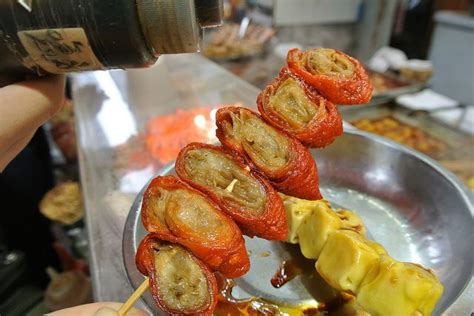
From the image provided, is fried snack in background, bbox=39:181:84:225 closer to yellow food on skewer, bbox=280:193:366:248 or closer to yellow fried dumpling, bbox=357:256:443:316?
yellow food on skewer, bbox=280:193:366:248

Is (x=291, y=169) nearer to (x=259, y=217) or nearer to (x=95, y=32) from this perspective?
(x=259, y=217)

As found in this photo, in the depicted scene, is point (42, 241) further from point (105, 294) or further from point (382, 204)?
point (382, 204)

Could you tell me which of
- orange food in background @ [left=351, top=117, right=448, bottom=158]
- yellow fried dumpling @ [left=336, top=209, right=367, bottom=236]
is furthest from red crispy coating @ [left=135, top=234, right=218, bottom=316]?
orange food in background @ [left=351, top=117, right=448, bottom=158]

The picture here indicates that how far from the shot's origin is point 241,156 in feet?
3.97

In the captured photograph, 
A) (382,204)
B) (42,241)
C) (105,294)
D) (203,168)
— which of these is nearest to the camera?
(203,168)

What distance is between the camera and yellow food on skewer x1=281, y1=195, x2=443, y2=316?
3.62 feet

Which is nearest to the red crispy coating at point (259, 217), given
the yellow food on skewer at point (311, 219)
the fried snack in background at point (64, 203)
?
the yellow food on skewer at point (311, 219)

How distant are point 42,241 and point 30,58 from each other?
8.74 ft

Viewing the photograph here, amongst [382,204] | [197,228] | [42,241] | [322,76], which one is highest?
[322,76]

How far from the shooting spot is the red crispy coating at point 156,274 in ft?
3.26

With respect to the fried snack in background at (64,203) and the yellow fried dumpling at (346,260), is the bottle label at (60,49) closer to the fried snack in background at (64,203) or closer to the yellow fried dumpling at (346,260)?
the yellow fried dumpling at (346,260)

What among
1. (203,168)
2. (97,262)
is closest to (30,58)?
(203,168)

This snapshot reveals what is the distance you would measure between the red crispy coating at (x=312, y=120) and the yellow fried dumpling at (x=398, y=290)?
17.2 inches

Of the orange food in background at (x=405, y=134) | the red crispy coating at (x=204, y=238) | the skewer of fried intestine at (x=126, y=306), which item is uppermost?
the red crispy coating at (x=204, y=238)
